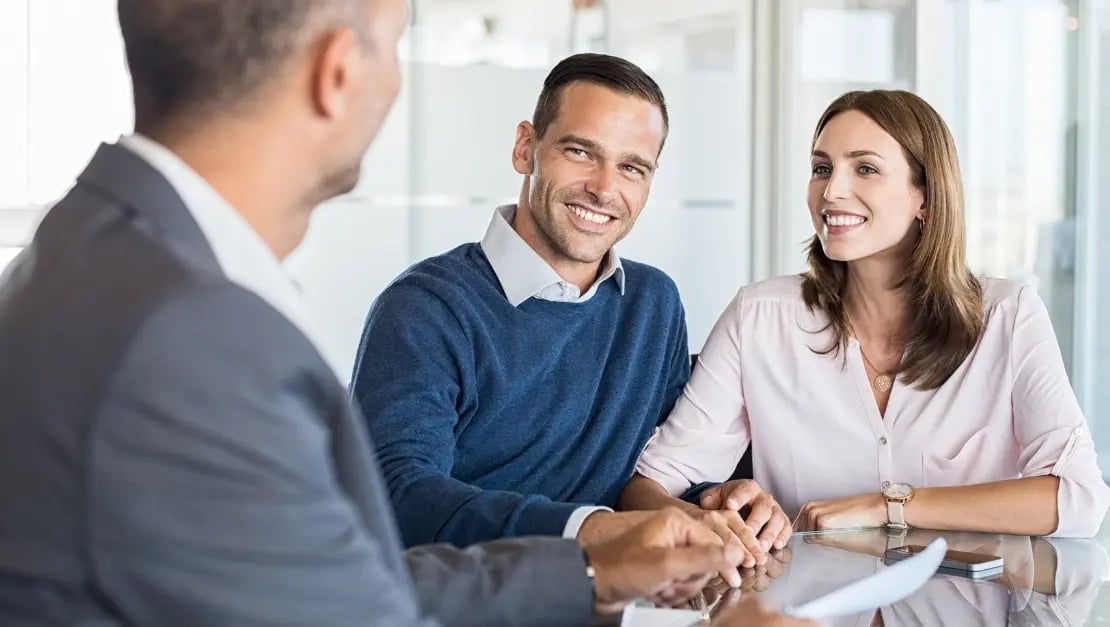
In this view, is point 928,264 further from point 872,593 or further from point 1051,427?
point 872,593

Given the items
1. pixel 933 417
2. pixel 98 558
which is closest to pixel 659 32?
pixel 933 417

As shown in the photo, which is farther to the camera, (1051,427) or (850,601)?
(1051,427)

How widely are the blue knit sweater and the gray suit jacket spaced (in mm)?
994

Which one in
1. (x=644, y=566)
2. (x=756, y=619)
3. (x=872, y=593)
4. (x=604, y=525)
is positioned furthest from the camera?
(x=604, y=525)

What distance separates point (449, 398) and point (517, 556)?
34.6 inches

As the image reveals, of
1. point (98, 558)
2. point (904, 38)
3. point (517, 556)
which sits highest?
point (904, 38)

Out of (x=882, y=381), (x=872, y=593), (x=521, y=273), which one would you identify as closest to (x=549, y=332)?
(x=521, y=273)

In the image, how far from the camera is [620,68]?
2283 mm

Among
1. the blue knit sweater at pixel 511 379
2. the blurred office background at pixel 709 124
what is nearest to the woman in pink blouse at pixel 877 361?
the blue knit sweater at pixel 511 379

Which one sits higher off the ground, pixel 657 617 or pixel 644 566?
pixel 644 566

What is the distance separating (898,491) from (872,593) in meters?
0.67

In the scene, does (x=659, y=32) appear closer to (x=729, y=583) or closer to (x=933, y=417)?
(x=933, y=417)

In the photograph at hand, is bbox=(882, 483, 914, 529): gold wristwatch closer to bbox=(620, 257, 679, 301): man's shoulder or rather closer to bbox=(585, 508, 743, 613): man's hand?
bbox=(620, 257, 679, 301): man's shoulder

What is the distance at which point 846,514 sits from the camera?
2039mm
